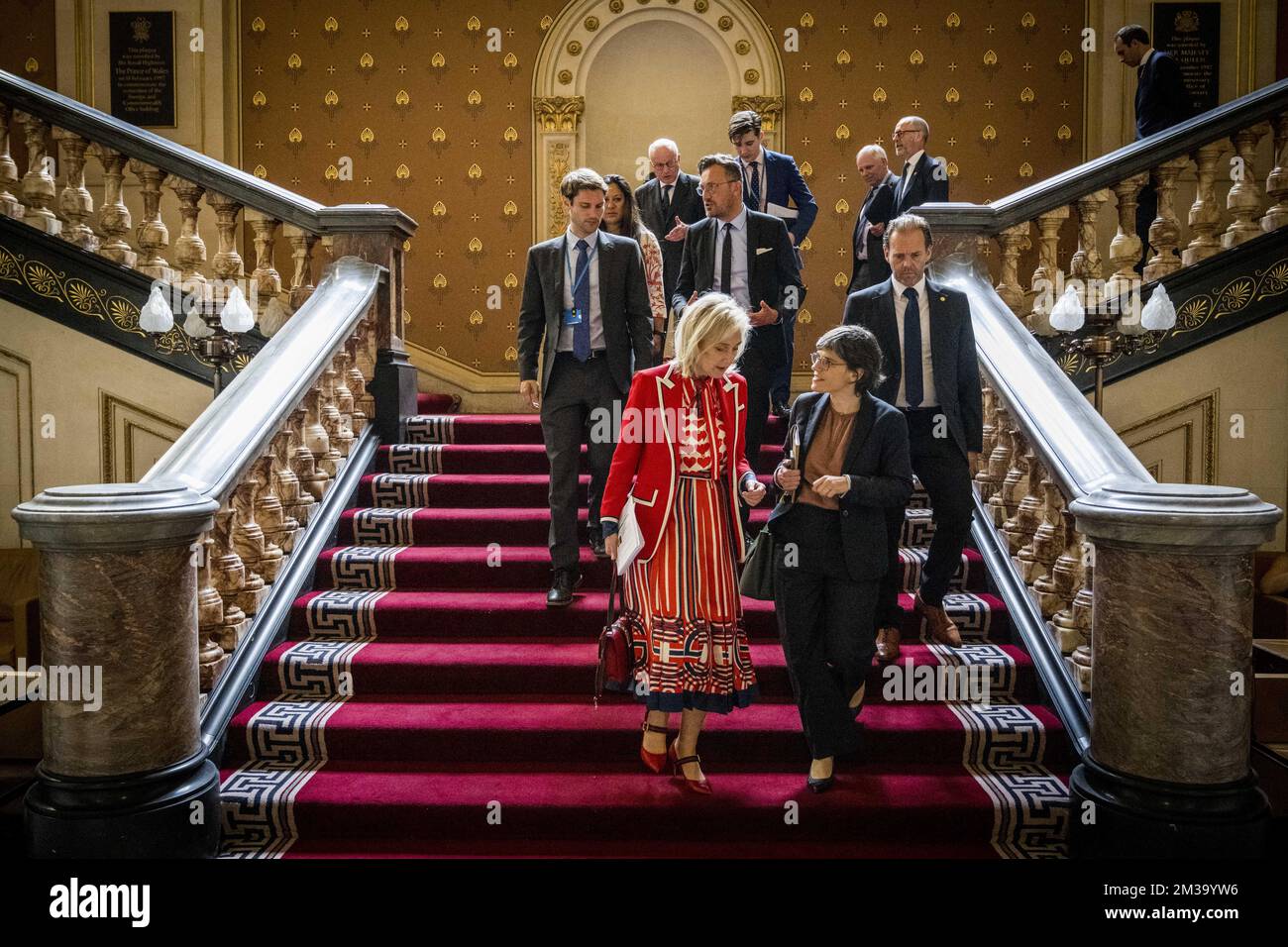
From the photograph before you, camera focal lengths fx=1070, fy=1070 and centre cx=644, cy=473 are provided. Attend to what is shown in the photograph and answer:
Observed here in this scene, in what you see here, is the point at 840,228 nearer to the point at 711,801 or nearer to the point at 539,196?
the point at 539,196

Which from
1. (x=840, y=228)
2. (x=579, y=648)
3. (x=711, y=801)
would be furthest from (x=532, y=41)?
(x=711, y=801)

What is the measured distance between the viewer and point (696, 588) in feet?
11.0

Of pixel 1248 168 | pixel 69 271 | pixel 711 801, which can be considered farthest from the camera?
pixel 69 271

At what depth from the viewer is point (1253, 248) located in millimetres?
5117

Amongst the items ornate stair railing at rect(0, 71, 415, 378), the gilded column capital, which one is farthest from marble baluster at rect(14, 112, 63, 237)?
the gilded column capital

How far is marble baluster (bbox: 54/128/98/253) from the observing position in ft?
17.9

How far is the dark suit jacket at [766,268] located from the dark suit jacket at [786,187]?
113cm

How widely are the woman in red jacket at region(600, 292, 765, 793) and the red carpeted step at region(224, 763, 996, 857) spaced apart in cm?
34

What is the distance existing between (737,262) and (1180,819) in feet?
8.98

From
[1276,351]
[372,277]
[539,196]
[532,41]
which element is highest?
[532,41]

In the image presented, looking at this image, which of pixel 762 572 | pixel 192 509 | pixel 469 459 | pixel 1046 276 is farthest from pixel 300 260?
pixel 1046 276

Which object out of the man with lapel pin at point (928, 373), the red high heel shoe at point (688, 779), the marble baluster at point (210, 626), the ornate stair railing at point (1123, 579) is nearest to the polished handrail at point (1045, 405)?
the ornate stair railing at point (1123, 579)

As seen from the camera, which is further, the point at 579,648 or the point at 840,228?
the point at 840,228

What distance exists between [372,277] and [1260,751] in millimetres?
4597
